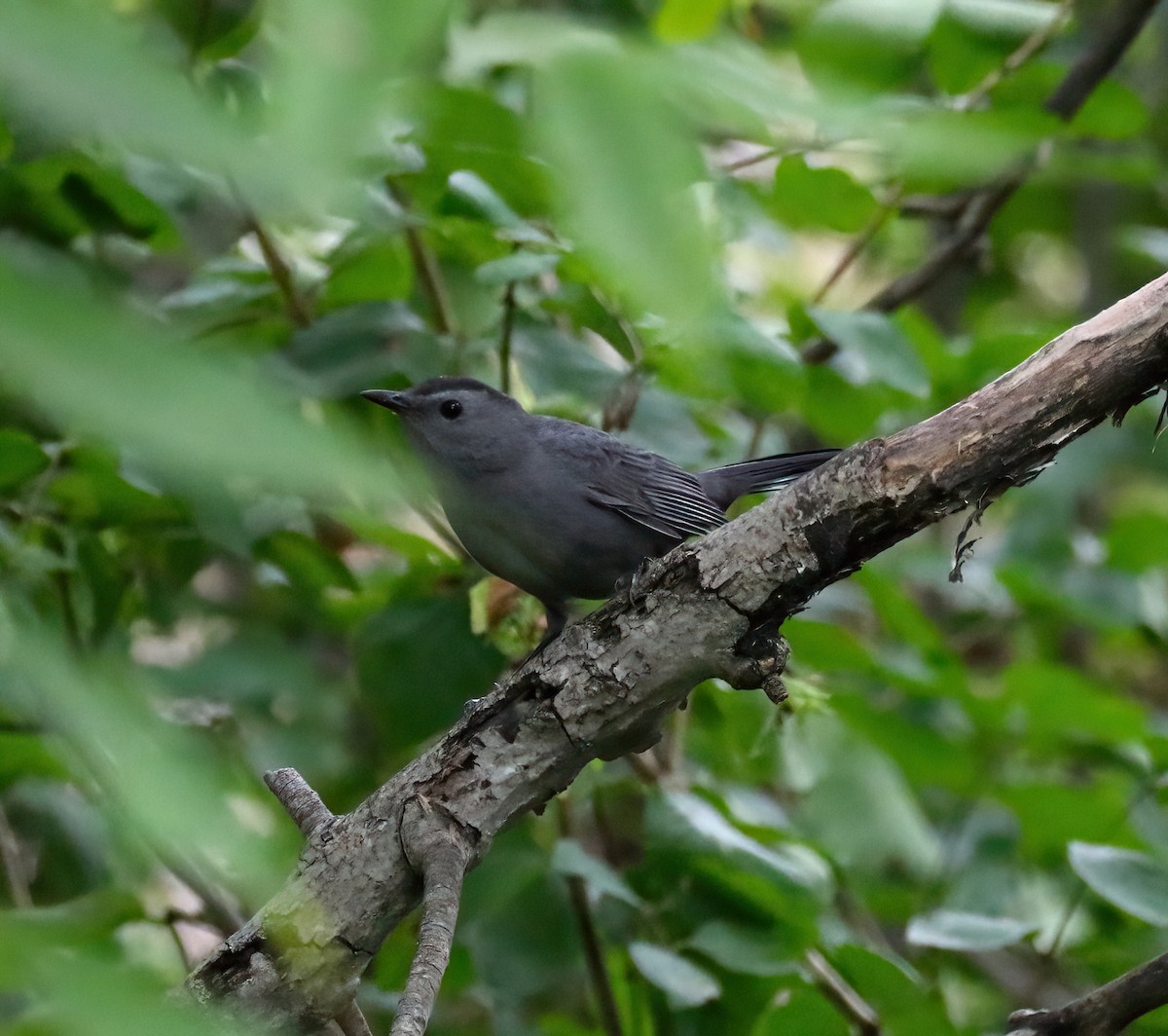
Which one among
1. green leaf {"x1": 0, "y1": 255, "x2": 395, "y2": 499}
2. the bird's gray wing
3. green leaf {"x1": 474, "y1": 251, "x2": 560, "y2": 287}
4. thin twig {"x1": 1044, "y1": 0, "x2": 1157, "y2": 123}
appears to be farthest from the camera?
thin twig {"x1": 1044, "y1": 0, "x2": 1157, "y2": 123}

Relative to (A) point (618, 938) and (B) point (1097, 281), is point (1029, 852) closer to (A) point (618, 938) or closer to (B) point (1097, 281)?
(A) point (618, 938)

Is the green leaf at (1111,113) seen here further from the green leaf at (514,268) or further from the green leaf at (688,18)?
the green leaf at (688,18)

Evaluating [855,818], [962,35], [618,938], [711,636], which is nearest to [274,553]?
[618,938]

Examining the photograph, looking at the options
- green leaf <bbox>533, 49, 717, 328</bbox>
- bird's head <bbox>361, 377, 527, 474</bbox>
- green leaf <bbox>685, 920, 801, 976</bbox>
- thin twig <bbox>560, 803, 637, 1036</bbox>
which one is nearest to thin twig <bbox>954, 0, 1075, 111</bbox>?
bird's head <bbox>361, 377, 527, 474</bbox>

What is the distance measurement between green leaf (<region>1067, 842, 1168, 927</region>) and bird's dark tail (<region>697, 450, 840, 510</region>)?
3.46 ft

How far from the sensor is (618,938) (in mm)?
2932

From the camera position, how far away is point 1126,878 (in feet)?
8.46

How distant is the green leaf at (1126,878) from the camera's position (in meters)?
2.50

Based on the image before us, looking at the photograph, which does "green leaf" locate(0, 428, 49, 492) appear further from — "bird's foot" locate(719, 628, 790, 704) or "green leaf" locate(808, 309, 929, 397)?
"green leaf" locate(808, 309, 929, 397)

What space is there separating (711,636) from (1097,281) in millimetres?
4827

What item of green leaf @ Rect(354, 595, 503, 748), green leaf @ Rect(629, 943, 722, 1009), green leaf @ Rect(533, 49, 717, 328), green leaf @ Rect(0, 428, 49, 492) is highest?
green leaf @ Rect(533, 49, 717, 328)

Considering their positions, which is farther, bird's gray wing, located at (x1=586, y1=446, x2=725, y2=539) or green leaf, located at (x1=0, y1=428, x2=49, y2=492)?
bird's gray wing, located at (x1=586, y1=446, x2=725, y2=539)

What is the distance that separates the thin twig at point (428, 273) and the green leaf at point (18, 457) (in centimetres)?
106

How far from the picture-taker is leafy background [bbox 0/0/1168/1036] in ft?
2.56
